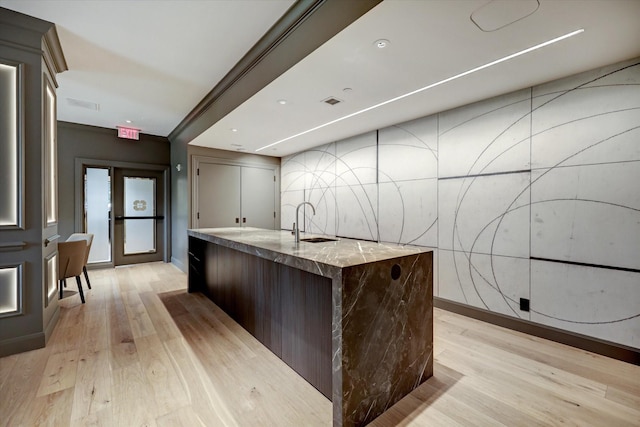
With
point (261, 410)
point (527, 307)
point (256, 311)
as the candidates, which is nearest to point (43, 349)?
point (256, 311)

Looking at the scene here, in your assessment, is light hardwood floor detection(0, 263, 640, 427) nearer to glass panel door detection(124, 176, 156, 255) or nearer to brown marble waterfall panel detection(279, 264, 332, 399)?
brown marble waterfall panel detection(279, 264, 332, 399)

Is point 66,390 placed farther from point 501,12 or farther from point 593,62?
point 593,62

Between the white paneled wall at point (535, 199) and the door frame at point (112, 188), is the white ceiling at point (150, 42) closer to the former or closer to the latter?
the door frame at point (112, 188)

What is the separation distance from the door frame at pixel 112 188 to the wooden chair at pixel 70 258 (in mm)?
2324

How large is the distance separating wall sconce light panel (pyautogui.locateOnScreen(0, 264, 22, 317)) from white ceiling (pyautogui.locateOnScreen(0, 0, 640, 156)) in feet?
7.06

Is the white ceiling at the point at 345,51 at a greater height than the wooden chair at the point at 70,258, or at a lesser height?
greater

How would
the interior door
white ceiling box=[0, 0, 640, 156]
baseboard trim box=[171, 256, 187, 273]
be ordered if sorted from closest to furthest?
white ceiling box=[0, 0, 640, 156] < baseboard trim box=[171, 256, 187, 273] < the interior door

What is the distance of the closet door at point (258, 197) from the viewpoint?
610 centimetres

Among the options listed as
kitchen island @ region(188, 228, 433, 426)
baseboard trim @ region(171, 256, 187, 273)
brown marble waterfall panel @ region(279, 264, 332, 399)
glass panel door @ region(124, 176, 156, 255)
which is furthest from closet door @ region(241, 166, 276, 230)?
brown marble waterfall panel @ region(279, 264, 332, 399)

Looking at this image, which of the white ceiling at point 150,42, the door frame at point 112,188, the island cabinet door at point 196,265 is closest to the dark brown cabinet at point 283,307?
the island cabinet door at point 196,265

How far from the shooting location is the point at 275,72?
8.56 ft

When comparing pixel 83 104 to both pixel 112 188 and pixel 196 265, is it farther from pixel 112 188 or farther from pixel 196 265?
pixel 196 265

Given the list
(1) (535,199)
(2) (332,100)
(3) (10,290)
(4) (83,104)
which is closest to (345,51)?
(2) (332,100)

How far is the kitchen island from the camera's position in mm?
1576
